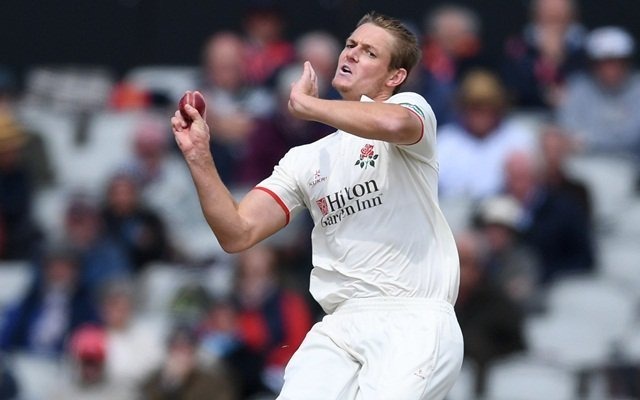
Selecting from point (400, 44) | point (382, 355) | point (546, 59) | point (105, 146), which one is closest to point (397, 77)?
point (400, 44)

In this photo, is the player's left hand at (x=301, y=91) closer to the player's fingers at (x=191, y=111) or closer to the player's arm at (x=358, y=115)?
the player's arm at (x=358, y=115)

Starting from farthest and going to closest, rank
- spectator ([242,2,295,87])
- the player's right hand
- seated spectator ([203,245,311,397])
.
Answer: spectator ([242,2,295,87]) → seated spectator ([203,245,311,397]) → the player's right hand

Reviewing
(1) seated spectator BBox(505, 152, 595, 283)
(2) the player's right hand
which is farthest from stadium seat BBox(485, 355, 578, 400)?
(2) the player's right hand

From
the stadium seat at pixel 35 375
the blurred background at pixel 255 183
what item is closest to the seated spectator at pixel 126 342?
the blurred background at pixel 255 183

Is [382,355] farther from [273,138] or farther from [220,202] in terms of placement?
[273,138]

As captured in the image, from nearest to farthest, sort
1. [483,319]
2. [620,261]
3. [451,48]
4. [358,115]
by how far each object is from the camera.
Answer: [358,115]
[483,319]
[620,261]
[451,48]

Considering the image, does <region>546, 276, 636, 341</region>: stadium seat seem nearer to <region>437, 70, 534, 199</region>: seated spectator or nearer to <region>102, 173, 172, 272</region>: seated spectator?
<region>437, 70, 534, 199</region>: seated spectator

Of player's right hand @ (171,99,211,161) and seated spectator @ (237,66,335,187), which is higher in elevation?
player's right hand @ (171,99,211,161)

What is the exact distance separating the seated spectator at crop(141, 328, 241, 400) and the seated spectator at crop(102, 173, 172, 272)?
1538 millimetres

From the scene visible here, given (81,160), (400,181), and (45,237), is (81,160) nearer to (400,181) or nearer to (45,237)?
(45,237)

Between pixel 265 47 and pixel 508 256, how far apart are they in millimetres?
3241

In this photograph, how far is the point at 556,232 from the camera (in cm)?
1073

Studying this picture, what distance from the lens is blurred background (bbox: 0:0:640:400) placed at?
1022 centimetres

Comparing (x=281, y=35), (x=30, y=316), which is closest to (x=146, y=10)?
(x=281, y=35)
